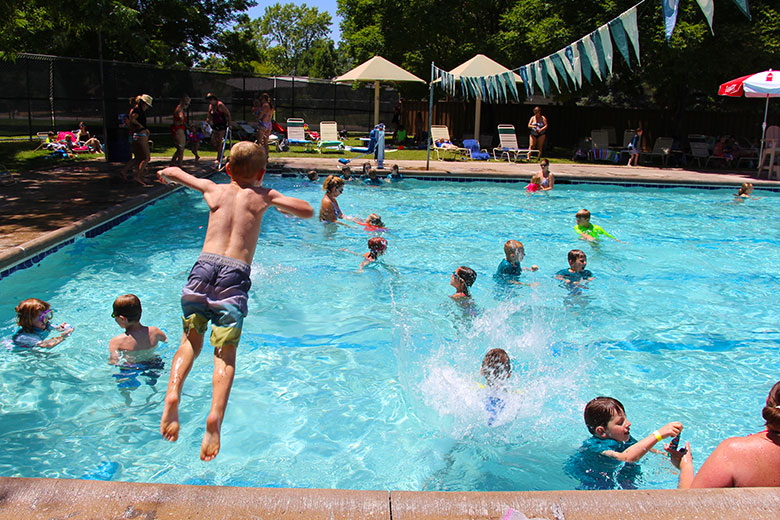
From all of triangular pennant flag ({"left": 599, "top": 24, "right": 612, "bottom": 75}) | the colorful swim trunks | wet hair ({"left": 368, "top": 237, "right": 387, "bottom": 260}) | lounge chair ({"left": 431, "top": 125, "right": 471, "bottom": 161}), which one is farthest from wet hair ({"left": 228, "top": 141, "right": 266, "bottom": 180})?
lounge chair ({"left": 431, "top": 125, "right": 471, "bottom": 161})

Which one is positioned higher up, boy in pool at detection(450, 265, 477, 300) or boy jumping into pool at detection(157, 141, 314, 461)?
boy jumping into pool at detection(157, 141, 314, 461)

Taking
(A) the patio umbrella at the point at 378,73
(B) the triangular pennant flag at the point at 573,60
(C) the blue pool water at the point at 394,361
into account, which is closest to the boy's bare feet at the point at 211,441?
(C) the blue pool water at the point at 394,361

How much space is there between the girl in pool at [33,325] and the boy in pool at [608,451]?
15.0 ft

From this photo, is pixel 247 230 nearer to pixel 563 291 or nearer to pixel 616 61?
pixel 563 291

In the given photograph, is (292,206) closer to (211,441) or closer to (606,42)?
(211,441)

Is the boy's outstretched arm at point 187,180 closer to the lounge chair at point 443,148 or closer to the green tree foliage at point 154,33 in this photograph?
the green tree foliage at point 154,33

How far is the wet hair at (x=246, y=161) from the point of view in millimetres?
3748

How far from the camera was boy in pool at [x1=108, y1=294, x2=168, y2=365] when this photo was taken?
5059 mm

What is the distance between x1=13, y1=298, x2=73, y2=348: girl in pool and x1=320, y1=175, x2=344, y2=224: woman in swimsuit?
510 centimetres

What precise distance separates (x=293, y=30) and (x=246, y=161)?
9628 centimetres

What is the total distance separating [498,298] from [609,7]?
14503mm

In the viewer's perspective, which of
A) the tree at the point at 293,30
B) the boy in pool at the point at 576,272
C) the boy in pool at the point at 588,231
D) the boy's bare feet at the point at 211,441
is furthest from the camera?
the tree at the point at 293,30

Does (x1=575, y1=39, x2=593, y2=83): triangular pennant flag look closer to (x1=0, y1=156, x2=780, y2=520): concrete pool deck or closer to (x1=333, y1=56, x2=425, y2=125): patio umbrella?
(x1=333, y1=56, x2=425, y2=125): patio umbrella

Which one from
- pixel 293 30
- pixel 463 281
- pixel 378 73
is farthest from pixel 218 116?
pixel 293 30
